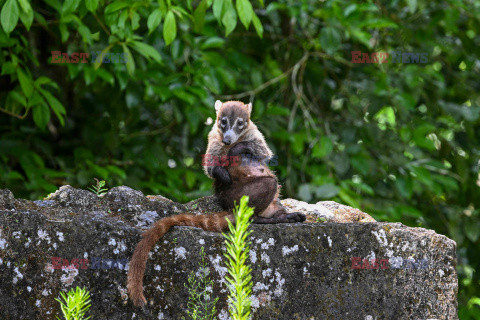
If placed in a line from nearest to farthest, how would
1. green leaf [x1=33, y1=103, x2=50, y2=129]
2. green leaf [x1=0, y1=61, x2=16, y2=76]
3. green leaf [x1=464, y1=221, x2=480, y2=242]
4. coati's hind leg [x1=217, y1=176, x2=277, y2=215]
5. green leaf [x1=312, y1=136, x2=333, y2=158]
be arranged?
1. coati's hind leg [x1=217, y1=176, x2=277, y2=215]
2. green leaf [x1=0, y1=61, x2=16, y2=76]
3. green leaf [x1=33, y1=103, x2=50, y2=129]
4. green leaf [x1=312, y1=136, x2=333, y2=158]
5. green leaf [x1=464, y1=221, x2=480, y2=242]

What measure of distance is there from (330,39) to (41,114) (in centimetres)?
318

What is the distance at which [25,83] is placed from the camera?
5.55 meters

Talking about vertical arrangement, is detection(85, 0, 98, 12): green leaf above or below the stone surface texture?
above

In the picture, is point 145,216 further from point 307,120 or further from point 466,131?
point 466,131

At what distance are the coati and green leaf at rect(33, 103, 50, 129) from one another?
1.68 meters

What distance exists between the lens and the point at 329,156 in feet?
24.3

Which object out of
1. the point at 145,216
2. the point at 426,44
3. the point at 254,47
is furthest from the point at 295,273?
the point at 426,44

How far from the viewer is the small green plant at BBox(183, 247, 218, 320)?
3.15m

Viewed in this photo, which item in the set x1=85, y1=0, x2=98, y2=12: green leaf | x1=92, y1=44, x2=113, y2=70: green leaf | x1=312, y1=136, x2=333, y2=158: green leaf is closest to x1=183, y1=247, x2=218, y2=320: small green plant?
x1=85, y1=0, x2=98, y2=12: green leaf

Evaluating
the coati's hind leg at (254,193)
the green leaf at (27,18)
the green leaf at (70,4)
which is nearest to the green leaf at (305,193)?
the coati's hind leg at (254,193)

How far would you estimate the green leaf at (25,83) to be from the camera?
218 inches

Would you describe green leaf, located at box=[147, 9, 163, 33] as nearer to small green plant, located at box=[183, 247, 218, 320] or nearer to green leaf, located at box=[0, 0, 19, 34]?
green leaf, located at box=[0, 0, 19, 34]

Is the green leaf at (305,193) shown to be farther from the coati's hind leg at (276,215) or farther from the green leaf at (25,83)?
the green leaf at (25,83)

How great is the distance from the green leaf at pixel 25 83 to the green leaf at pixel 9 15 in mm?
962
